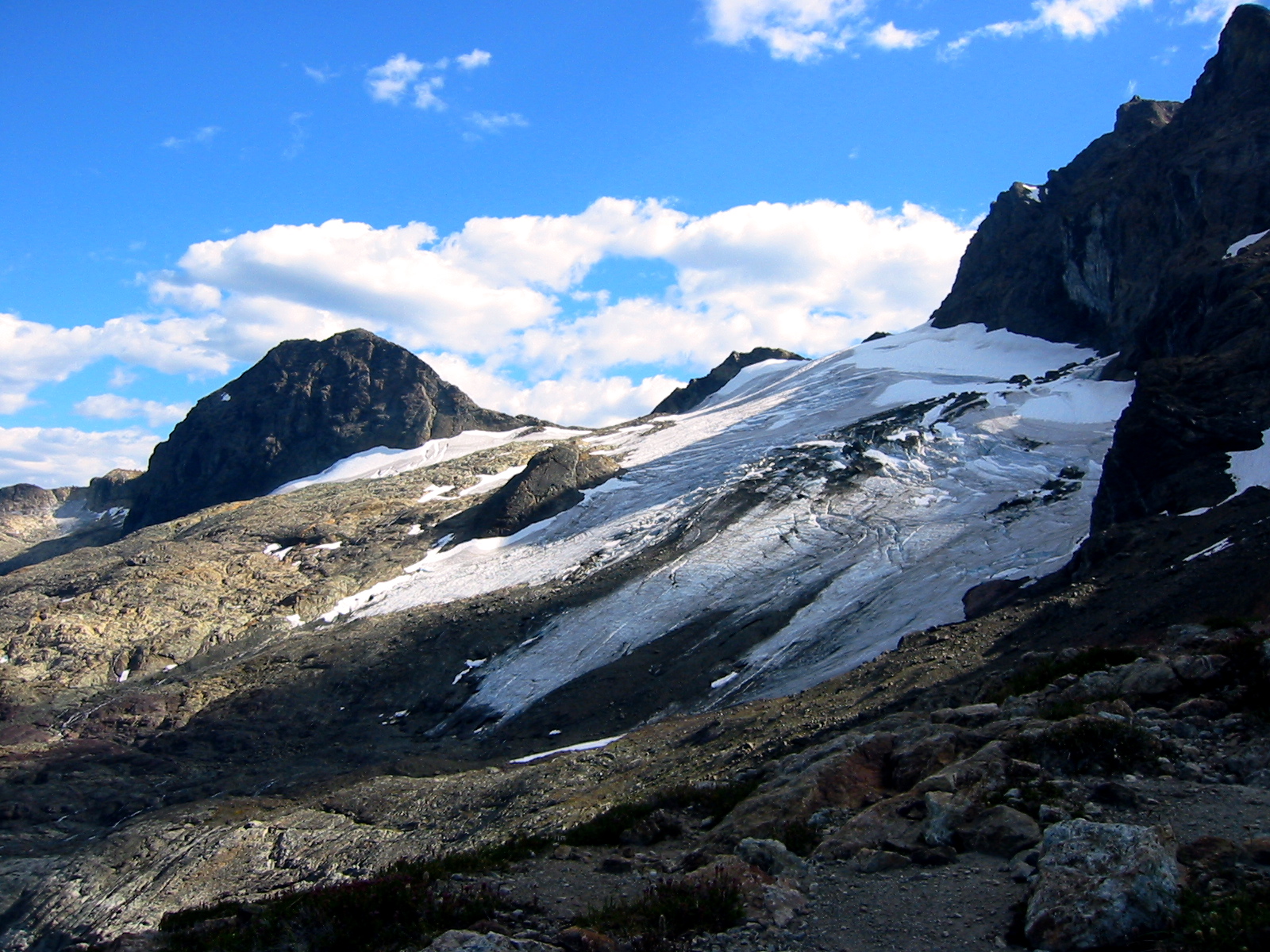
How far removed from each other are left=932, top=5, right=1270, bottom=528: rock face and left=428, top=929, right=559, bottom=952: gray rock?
33901 mm

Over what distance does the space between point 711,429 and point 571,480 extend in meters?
18.0

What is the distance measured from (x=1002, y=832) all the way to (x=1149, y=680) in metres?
5.47

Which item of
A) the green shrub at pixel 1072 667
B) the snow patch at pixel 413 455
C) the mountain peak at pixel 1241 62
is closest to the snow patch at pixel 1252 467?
the green shrub at pixel 1072 667

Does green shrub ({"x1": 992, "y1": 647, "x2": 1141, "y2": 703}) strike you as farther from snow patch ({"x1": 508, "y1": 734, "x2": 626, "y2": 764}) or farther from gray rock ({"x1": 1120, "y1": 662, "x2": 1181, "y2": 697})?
snow patch ({"x1": 508, "y1": 734, "x2": 626, "y2": 764})

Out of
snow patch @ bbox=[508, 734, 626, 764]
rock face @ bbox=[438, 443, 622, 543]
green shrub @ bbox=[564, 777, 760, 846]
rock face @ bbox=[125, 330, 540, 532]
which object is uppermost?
rock face @ bbox=[125, 330, 540, 532]

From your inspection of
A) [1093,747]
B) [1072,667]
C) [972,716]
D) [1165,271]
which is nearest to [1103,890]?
[1093,747]

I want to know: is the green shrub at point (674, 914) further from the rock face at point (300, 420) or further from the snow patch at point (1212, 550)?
the rock face at point (300, 420)

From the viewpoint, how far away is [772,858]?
1020 centimetres

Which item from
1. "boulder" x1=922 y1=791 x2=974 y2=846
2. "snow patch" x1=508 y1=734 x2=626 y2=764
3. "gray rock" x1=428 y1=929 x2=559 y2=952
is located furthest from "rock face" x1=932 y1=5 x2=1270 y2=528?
"gray rock" x1=428 y1=929 x2=559 y2=952

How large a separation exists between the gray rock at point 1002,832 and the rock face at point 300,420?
4061 inches

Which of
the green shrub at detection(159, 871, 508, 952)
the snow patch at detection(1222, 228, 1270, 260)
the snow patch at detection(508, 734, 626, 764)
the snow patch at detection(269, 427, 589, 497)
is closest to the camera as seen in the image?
the green shrub at detection(159, 871, 508, 952)

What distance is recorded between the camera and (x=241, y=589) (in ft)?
199

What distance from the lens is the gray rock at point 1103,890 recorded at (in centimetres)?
687

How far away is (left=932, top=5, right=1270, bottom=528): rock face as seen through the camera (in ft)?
126
